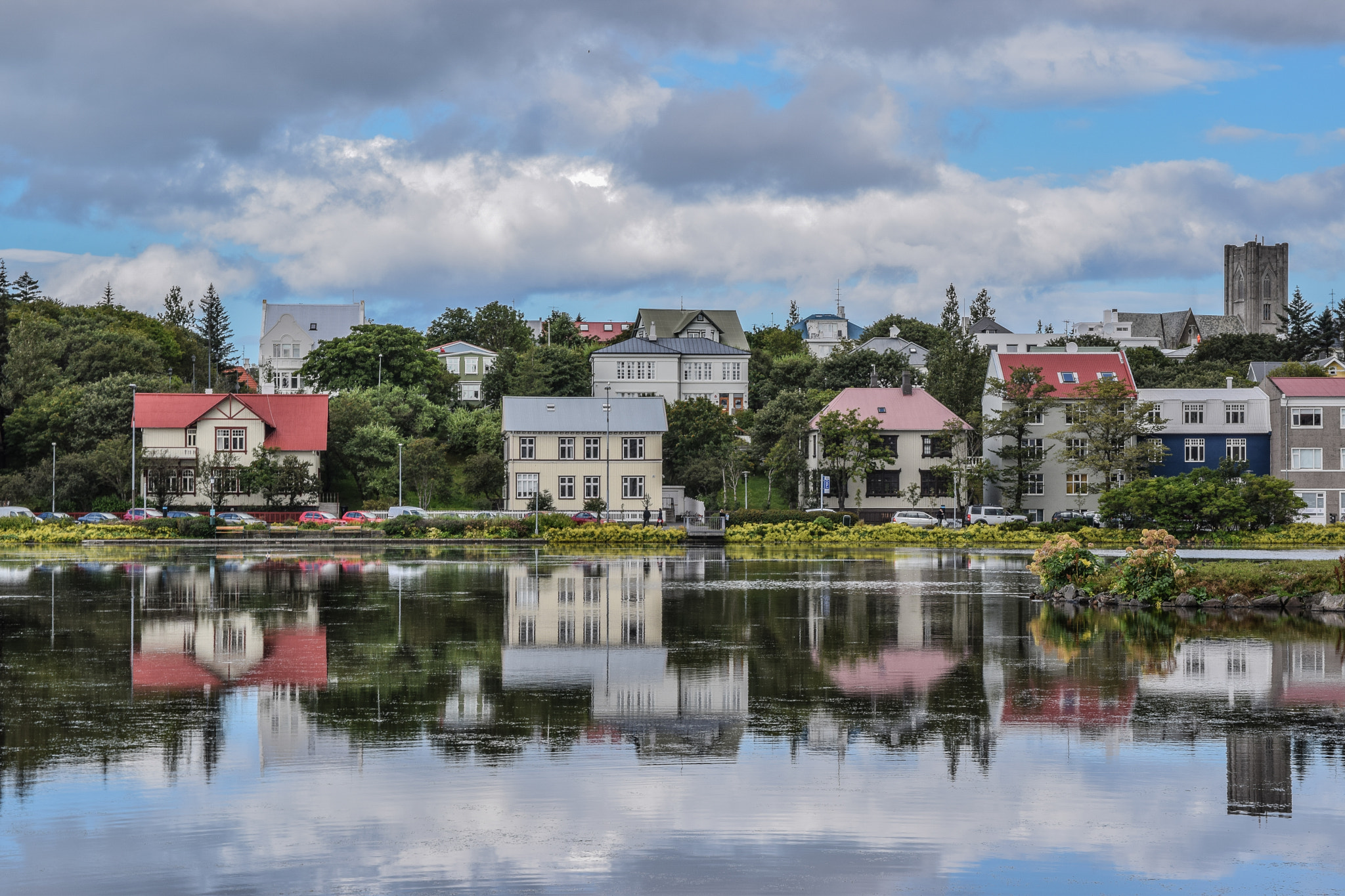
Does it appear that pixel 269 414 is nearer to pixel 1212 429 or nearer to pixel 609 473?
pixel 609 473

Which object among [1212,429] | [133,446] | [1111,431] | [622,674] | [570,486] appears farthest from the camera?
[570,486]

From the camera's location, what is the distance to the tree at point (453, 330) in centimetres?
12212

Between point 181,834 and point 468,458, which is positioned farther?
point 468,458

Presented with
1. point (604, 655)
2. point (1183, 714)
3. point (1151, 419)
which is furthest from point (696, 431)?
point (1183, 714)

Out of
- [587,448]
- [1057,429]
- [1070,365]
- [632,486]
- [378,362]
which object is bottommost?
[632,486]

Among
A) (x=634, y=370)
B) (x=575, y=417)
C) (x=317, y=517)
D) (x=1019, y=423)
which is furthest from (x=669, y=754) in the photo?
(x=634, y=370)

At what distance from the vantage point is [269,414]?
7344cm

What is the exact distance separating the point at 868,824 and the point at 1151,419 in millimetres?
62206

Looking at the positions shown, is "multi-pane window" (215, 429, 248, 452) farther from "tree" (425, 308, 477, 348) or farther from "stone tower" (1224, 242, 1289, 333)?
"stone tower" (1224, 242, 1289, 333)

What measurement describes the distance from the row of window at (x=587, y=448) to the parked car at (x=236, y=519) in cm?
1539

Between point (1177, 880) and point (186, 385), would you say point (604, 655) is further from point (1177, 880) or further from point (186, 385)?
point (186, 385)

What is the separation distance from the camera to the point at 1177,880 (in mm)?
8789

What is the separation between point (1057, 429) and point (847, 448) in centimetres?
1299

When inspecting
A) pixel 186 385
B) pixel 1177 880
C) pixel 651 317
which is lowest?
pixel 1177 880
